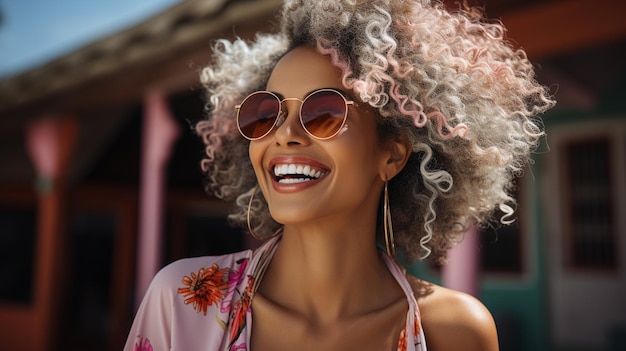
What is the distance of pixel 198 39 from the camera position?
4305 mm

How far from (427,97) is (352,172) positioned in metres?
0.28

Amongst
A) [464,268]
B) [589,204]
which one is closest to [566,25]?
[464,268]

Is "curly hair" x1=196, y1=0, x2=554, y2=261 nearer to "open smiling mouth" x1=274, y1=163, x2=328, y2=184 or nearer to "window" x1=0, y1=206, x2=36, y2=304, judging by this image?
"open smiling mouth" x1=274, y1=163, x2=328, y2=184

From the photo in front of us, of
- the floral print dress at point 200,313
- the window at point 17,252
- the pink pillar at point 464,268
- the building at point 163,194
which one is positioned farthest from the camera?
the window at point 17,252

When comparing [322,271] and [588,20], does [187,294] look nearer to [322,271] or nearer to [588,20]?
[322,271]

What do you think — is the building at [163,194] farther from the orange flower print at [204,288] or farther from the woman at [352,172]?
the orange flower print at [204,288]

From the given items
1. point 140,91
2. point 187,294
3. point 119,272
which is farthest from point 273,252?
point 119,272

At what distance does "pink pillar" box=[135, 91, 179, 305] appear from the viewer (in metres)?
5.02

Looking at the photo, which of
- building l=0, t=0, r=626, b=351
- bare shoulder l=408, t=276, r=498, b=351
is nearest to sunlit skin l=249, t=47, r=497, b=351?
bare shoulder l=408, t=276, r=498, b=351

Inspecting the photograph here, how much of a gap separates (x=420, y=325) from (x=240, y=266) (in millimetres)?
495

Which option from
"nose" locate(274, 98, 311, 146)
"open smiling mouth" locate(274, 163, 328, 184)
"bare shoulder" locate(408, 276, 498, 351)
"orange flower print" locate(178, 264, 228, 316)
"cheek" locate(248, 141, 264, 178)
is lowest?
"bare shoulder" locate(408, 276, 498, 351)

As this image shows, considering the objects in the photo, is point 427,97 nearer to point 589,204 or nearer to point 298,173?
point 298,173

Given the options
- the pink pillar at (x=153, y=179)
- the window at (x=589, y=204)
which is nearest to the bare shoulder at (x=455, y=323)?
the pink pillar at (x=153, y=179)

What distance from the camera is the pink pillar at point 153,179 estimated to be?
16.5 feet
